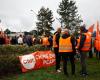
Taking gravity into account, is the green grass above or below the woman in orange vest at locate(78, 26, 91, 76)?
below

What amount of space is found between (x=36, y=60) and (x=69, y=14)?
103 m

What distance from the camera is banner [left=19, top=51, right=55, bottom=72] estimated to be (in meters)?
21.8

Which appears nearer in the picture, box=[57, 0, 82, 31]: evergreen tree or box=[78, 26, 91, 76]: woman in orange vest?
box=[78, 26, 91, 76]: woman in orange vest

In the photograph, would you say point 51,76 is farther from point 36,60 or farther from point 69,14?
point 69,14

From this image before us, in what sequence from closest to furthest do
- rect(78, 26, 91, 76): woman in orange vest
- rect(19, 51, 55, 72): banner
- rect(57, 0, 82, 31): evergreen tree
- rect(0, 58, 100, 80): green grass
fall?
rect(0, 58, 100, 80): green grass < rect(78, 26, 91, 76): woman in orange vest < rect(19, 51, 55, 72): banner < rect(57, 0, 82, 31): evergreen tree

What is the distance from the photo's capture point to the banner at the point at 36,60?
2175 centimetres

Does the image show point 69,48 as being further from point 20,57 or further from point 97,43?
point 97,43

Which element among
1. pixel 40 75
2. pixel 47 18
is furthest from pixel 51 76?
pixel 47 18

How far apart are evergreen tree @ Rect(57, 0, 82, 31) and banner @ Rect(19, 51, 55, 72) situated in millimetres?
95767

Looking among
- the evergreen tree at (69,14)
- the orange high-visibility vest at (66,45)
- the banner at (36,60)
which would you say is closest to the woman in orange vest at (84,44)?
the orange high-visibility vest at (66,45)

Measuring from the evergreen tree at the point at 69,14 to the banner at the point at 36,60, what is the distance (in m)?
95.8

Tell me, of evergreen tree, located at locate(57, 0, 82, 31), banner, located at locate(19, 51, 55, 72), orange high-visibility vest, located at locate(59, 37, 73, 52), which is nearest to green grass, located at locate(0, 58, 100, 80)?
banner, located at locate(19, 51, 55, 72)

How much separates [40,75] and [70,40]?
2436 millimetres

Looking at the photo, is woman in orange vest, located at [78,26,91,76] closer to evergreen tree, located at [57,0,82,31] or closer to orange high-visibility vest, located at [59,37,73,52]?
orange high-visibility vest, located at [59,37,73,52]
